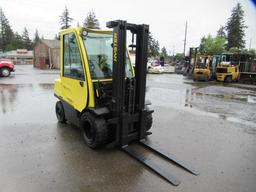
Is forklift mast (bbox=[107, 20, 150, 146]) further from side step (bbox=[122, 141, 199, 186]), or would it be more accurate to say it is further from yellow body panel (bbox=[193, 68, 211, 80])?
yellow body panel (bbox=[193, 68, 211, 80])

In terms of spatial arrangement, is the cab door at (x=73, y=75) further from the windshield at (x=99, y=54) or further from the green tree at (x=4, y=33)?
the green tree at (x=4, y=33)

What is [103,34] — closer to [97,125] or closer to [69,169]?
[97,125]

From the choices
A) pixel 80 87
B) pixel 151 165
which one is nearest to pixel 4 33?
pixel 80 87

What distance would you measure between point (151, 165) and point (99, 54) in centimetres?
242

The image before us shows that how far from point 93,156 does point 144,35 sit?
2.53 meters

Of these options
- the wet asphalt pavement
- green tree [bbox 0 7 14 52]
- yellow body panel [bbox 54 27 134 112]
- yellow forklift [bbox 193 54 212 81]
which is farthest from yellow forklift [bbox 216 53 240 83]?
green tree [bbox 0 7 14 52]

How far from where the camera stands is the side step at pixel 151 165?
305 cm

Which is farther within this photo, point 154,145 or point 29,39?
point 29,39

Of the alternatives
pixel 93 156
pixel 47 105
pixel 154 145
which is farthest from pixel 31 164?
pixel 47 105

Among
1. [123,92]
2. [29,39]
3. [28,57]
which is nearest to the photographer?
[123,92]

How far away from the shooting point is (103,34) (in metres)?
4.18

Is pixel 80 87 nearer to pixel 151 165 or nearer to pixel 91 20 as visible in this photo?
pixel 151 165

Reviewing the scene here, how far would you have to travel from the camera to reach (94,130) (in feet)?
12.4

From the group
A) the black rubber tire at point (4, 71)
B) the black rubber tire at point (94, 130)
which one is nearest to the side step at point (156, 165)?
the black rubber tire at point (94, 130)
